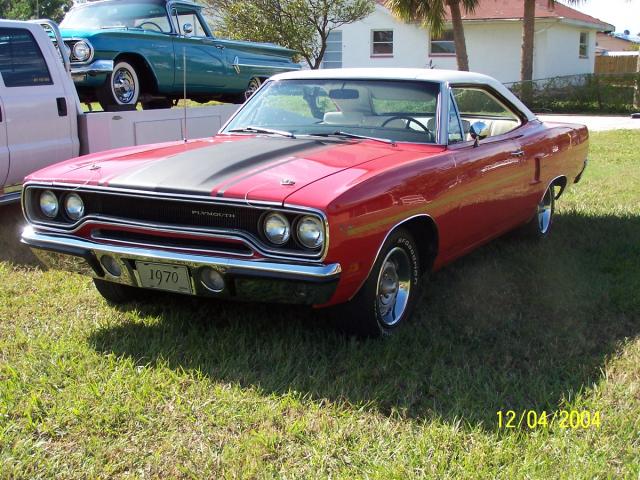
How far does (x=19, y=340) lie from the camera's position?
12.6 ft

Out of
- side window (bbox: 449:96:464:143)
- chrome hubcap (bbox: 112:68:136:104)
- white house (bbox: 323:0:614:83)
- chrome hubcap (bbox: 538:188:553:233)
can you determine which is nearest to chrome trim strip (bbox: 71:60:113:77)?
chrome hubcap (bbox: 112:68:136:104)

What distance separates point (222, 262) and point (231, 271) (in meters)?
0.06

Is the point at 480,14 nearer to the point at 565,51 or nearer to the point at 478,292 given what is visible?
the point at 565,51

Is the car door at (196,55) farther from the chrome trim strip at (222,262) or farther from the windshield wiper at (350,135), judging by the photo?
the chrome trim strip at (222,262)

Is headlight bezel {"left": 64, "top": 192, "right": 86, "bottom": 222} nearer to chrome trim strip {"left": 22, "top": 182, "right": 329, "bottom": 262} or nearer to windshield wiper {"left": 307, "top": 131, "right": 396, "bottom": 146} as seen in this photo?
chrome trim strip {"left": 22, "top": 182, "right": 329, "bottom": 262}

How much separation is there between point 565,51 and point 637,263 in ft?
80.8

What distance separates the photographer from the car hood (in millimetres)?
3377

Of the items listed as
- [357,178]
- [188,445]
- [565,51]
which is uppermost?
[565,51]

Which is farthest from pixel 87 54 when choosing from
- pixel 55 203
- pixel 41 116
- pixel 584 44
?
pixel 584 44

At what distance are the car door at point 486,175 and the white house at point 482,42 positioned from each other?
21.9 metres

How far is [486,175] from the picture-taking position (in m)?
4.62

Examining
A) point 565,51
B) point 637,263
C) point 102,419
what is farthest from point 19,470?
point 565,51
